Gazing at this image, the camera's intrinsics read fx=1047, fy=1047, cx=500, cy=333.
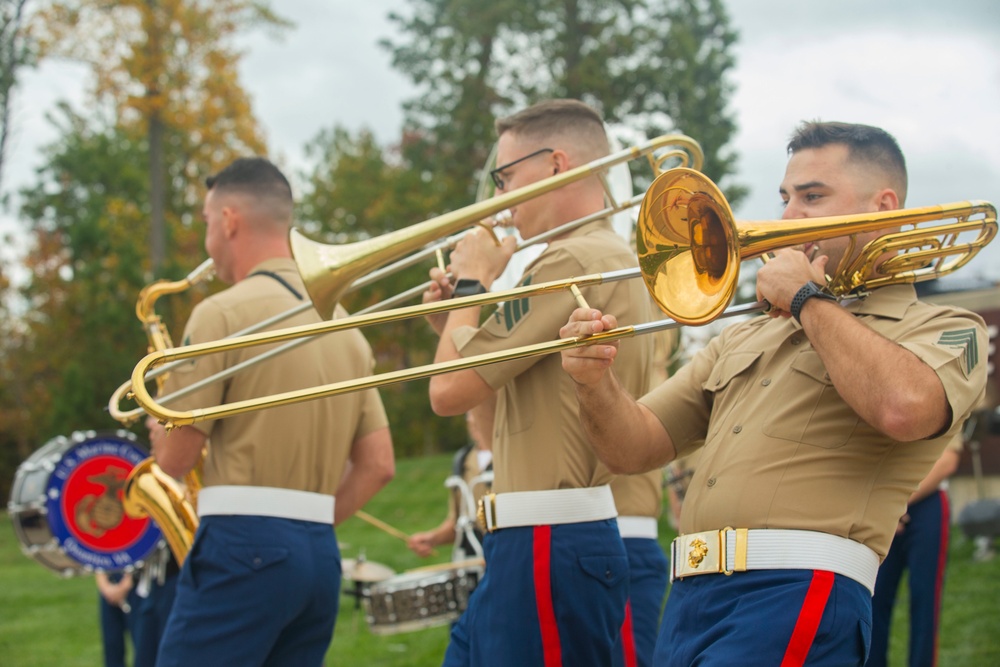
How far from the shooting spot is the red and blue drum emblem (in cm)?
561

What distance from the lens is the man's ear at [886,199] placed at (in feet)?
8.42

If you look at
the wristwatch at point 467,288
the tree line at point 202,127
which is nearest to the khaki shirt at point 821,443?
the wristwatch at point 467,288

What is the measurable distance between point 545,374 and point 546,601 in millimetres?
662

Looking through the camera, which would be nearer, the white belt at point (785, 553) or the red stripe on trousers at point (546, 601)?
the white belt at point (785, 553)

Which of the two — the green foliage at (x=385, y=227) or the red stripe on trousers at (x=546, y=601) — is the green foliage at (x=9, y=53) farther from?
the red stripe on trousers at (x=546, y=601)

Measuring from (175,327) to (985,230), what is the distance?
14.5 m

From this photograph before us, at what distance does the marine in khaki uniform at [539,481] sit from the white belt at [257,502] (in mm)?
792

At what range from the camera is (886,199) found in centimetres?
257

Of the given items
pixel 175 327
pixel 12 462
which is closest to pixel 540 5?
pixel 175 327

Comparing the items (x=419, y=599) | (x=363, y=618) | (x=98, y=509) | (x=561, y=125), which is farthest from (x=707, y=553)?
(x=363, y=618)

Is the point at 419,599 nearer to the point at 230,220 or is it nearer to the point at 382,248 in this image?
the point at 230,220

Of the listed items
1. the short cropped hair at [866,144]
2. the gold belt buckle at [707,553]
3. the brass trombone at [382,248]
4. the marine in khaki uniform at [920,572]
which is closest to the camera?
the gold belt buckle at [707,553]

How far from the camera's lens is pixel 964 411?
7.39 ft

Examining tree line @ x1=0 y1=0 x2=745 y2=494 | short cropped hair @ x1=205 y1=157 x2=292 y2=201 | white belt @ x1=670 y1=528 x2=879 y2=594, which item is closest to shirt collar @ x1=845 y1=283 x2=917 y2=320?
white belt @ x1=670 y1=528 x2=879 y2=594
